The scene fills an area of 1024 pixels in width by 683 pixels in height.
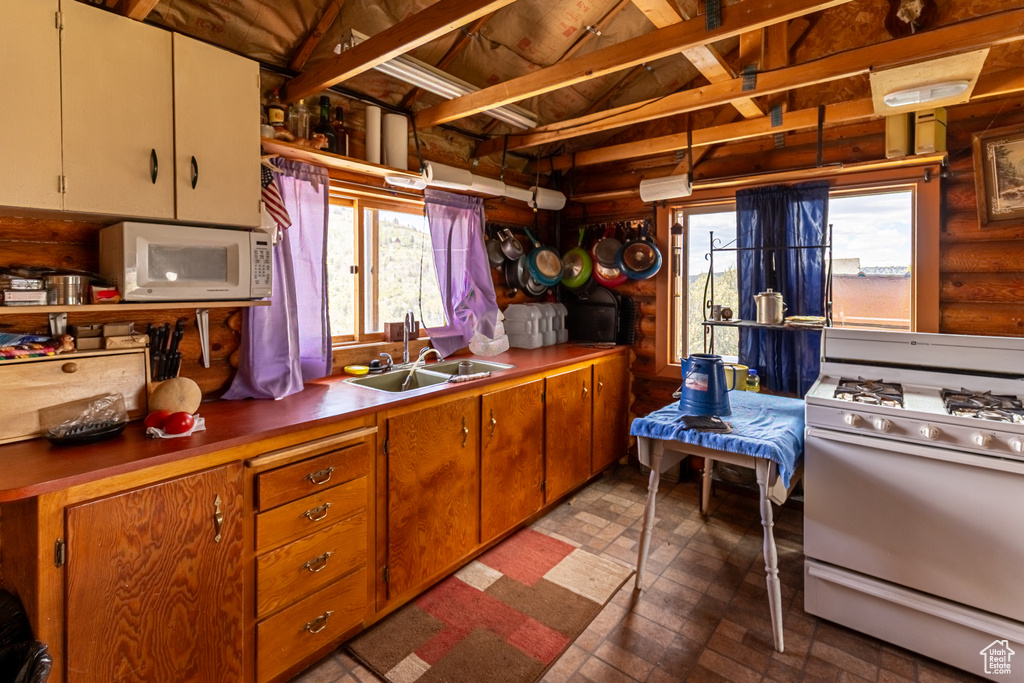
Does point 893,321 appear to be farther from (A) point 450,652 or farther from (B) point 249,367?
(B) point 249,367

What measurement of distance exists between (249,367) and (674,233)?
2.76m

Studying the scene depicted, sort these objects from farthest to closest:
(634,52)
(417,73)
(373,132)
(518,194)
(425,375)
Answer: (518,194) < (425,375) < (373,132) < (417,73) < (634,52)

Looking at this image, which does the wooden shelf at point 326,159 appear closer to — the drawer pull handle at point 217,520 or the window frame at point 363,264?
the window frame at point 363,264

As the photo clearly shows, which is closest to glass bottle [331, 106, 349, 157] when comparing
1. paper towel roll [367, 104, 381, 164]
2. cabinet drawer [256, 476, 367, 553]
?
paper towel roll [367, 104, 381, 164]

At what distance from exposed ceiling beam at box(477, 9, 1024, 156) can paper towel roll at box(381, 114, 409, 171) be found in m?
0.94

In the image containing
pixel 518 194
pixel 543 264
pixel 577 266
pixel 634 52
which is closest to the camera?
pixel 634 52

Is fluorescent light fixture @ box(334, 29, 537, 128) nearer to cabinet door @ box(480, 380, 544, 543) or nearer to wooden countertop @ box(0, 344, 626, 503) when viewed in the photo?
wooden countertop @ box(0, 344, 626, 503)

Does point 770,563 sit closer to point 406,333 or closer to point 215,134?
point 406,333

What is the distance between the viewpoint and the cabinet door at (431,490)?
6.94 ft

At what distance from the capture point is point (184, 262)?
1.80 meters

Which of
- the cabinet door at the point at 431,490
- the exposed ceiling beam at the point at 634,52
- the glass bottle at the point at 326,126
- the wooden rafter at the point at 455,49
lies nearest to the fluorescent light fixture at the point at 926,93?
the exposed ceiling beam at the point at 634,52

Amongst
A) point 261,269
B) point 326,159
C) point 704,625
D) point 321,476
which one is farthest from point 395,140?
point 704,625

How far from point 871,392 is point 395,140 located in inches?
102

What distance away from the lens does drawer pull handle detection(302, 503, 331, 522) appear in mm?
1793
